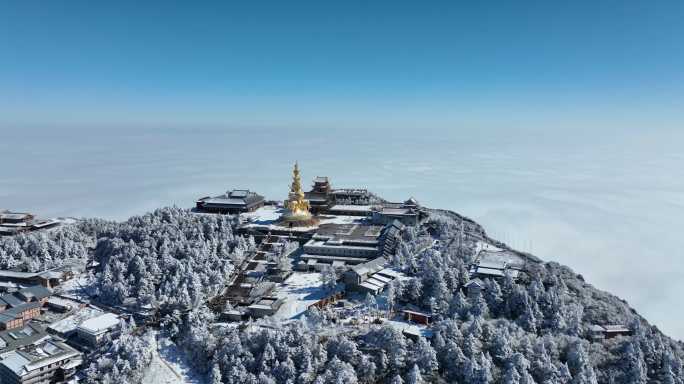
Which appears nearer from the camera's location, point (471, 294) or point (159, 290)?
point (471, 294)

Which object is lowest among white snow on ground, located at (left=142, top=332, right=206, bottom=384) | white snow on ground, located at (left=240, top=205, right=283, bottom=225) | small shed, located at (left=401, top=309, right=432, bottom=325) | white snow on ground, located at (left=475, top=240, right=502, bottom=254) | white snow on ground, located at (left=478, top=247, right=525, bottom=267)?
white snow on ground, located at (left=142, top=332, right=206, bottom=384)

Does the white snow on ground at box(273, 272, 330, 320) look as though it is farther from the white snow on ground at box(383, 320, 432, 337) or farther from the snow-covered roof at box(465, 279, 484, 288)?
the snow-covered roof at box(465, 279, 484, 288)

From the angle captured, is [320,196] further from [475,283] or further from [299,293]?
[475,283]

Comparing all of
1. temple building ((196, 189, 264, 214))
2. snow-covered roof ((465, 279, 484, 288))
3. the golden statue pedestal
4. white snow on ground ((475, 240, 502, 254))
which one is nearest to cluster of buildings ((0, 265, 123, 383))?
temple building ((196, 189, 264, 214))

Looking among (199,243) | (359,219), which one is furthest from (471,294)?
(199,243)

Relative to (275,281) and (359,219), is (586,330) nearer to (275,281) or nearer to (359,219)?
(275,281)
